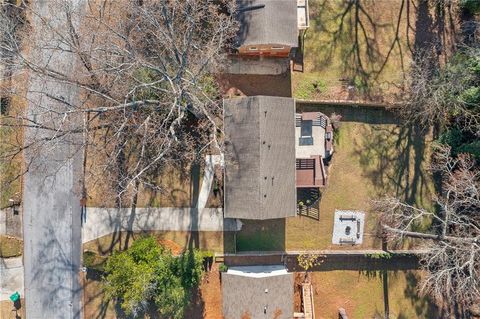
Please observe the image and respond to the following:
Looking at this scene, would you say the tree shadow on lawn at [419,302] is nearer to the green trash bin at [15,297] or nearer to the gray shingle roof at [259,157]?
the gray shingle roof at [259,157]

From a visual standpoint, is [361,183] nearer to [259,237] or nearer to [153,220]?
[259,237]

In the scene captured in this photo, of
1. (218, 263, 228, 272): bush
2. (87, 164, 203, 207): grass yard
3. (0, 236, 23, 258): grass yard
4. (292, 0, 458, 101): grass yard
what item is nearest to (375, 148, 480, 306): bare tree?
(292, 0, 458, 101): grass yard

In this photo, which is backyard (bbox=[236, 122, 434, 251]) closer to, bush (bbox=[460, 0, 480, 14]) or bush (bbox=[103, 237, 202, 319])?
bush (bbox=[103, 237, 202, 319])

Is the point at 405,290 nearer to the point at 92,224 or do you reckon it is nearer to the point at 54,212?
the point at 92,224

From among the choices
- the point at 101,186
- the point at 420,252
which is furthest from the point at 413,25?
the point at 101,186

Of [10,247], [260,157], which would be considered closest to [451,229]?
[260,157]

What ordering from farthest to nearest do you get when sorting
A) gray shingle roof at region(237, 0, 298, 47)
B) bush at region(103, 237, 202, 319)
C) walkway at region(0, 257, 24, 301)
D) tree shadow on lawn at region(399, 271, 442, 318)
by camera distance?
tree shadow on lawn at region(399, 271, 442, 318), walkway at region(0, 257, 24, 301), gray shingle roof at region(237, 0, 298, 47), bush at region(103, 237, 202, 319)
